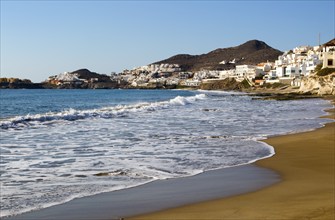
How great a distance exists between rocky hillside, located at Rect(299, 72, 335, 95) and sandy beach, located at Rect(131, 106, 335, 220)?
169ft

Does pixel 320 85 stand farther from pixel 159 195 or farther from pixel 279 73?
pixel 159 195

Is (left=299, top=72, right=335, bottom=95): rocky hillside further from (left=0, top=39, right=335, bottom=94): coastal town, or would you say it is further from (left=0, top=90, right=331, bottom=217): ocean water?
(left=0, top=90, right=331, bottom=217): ocean water

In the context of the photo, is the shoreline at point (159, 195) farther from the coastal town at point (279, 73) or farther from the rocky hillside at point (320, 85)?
the coastal town at point (279, 73)

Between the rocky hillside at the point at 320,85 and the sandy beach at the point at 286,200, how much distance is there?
5160cm

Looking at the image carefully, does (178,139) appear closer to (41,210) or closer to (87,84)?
(41,210)

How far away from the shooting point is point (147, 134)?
16375mm

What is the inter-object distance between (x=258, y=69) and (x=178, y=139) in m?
116

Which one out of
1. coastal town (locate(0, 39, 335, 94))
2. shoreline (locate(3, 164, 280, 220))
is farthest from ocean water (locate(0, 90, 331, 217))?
coastal town (locate(0, 39, 335, 94))

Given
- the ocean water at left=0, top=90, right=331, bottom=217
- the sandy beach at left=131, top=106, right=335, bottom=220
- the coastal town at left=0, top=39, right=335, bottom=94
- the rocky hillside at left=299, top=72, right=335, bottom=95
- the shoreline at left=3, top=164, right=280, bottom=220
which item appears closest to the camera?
the sandy beach at left=131, top=106, right=335, bottom=220

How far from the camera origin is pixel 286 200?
6.39 metres

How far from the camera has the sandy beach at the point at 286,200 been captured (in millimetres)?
5633

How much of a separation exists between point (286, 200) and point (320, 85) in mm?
58300

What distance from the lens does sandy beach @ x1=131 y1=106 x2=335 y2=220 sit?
18.5 feet

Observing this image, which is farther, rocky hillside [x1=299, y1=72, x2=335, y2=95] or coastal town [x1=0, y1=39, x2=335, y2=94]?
coastal town [x1=0, y1=39, x2=335, y2=94]
